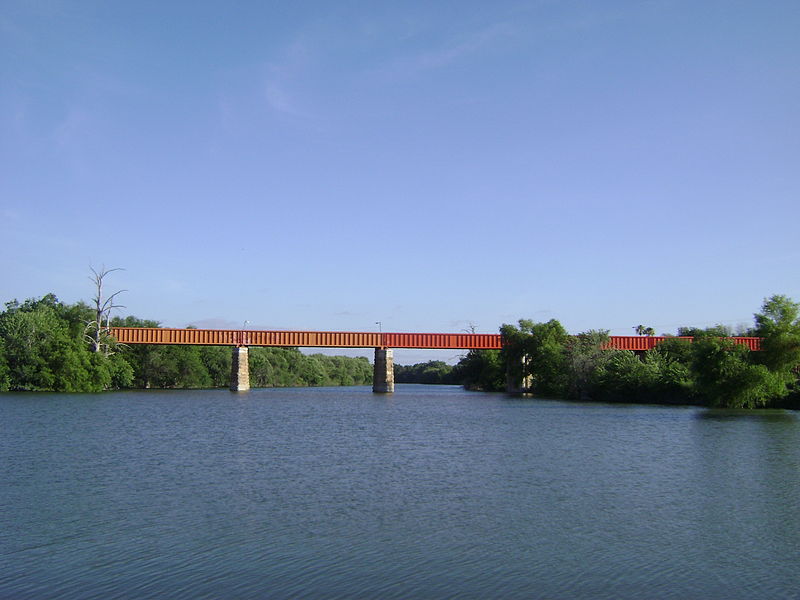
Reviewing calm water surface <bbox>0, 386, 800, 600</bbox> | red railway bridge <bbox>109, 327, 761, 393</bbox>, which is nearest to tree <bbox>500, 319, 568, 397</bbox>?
red railway bridge <bbox>109, 327, 761, 393</bbox>

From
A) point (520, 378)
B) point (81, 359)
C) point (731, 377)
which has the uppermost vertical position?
point (81, 359)

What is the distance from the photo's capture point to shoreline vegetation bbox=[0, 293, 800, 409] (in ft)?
221

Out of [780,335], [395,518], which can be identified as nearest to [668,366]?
[780,335]

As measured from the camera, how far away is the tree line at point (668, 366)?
66438 millimetres

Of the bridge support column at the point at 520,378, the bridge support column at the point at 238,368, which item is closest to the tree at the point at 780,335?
the bridge support column at the point at 520,378

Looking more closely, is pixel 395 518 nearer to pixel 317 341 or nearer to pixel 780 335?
pixel 780 335

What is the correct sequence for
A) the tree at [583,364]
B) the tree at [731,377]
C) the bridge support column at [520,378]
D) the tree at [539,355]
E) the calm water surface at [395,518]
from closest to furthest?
1. the calm water surface at [395,518]
2. the tree at [731,377]
3. the tree at [583,364]
4. the tree at [539,355]
5. the bridge support column at [520,378]

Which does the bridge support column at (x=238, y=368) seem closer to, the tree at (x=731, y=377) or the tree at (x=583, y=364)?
the tree at (x=583, y=364)

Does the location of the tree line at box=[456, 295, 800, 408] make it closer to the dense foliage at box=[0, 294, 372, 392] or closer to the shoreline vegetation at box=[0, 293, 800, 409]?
the shoreline vegetation at box=[0, 293, 800, 409]

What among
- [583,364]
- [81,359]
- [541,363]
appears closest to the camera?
[81,359]

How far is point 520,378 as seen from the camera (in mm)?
124000

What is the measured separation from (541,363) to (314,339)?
37.6 meters

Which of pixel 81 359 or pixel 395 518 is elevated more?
pixel 81 359

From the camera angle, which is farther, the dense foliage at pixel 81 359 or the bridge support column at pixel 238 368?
the bridge support column at pixel 238 368
